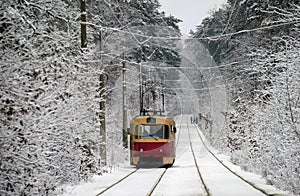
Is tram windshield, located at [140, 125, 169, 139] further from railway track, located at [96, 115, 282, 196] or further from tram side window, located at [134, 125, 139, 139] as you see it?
railway track, located at [96, 115, 282, 196]

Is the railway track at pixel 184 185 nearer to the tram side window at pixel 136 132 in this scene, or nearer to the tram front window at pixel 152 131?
the tram front window at pixel 152 131

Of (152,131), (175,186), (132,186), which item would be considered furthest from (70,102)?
(152,131)

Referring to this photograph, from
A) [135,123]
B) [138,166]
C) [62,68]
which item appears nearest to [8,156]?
[62,68]

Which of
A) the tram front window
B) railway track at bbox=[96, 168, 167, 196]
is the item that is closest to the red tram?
the tram front window

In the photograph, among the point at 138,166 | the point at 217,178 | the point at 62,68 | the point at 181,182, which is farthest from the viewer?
the point at 138,166

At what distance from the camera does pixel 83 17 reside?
2064cm

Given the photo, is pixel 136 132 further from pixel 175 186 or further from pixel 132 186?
pixel 175 186

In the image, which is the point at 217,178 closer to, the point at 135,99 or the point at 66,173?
the point at 66,173

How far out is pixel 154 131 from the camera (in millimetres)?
25281

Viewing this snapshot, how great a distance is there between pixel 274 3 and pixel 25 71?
54.9 feet

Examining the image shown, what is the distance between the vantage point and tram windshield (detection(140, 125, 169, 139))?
25.2m

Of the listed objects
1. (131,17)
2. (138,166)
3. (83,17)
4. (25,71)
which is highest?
(131,17)

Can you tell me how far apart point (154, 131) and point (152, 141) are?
58 centimetres

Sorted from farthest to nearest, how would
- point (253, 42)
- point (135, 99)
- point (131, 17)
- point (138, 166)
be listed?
point (135, 99), point (131, 17), point (253, 42), point (138, 166)
